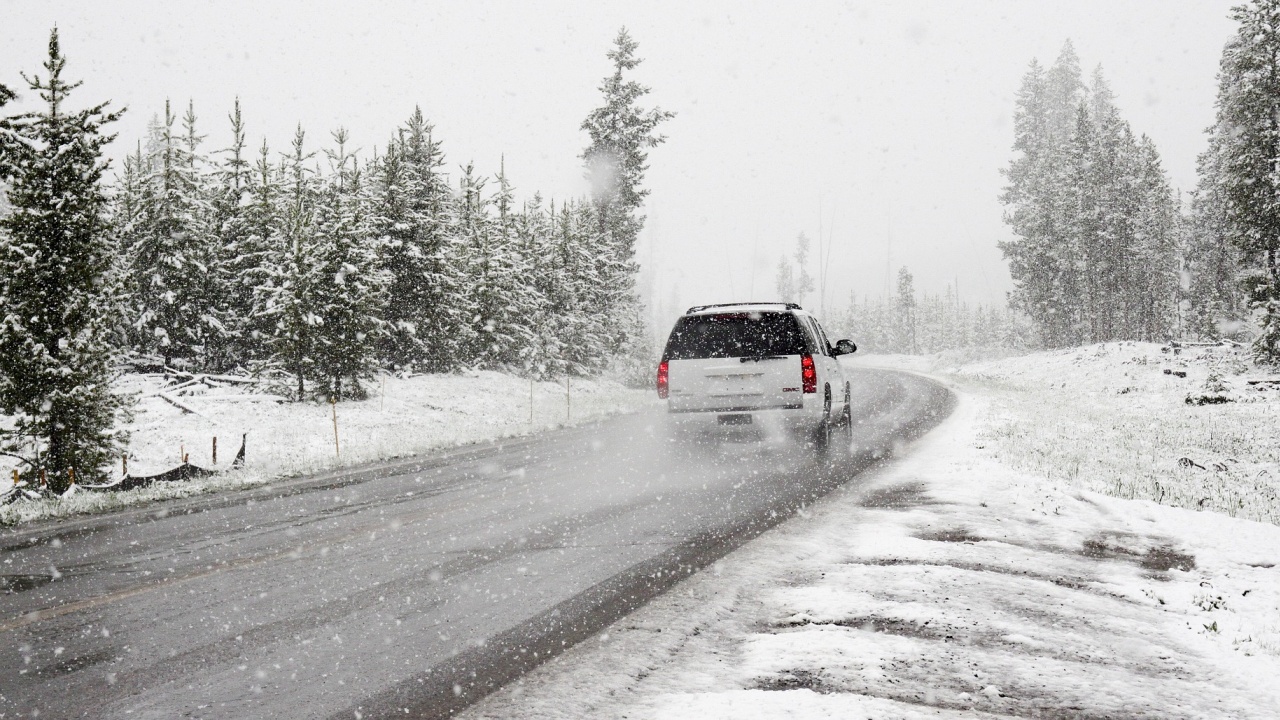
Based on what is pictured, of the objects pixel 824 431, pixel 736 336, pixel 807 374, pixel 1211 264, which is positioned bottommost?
pixel 824 431

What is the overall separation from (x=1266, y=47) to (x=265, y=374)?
3408cm

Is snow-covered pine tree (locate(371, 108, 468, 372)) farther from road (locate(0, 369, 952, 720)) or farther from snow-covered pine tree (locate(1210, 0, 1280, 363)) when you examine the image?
snow-covered pine tree (locate(1210, 0, 1280, 363))

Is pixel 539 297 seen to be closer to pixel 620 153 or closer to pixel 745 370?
pixel 620 153

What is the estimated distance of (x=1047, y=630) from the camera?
4016 millimetres

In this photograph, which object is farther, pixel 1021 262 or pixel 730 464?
pixel 1021 262

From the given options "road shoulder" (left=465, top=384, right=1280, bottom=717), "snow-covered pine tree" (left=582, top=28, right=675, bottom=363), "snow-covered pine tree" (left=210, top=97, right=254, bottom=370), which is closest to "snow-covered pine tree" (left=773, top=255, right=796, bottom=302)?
"snow-covered pine tree" (left=582, top=28, right=675, bottom=363)

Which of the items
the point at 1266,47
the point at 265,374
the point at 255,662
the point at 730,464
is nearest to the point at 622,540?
the point at 255,662

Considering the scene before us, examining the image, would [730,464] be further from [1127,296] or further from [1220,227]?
[1127,296]

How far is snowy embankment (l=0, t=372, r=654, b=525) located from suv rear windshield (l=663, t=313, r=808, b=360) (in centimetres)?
533

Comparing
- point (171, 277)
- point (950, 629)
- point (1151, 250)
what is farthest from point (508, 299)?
point (1151, 250)

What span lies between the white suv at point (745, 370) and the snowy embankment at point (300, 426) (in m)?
5.18

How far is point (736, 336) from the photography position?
11.4m

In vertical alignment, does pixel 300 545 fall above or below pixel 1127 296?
below

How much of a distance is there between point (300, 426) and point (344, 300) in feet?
13.5
